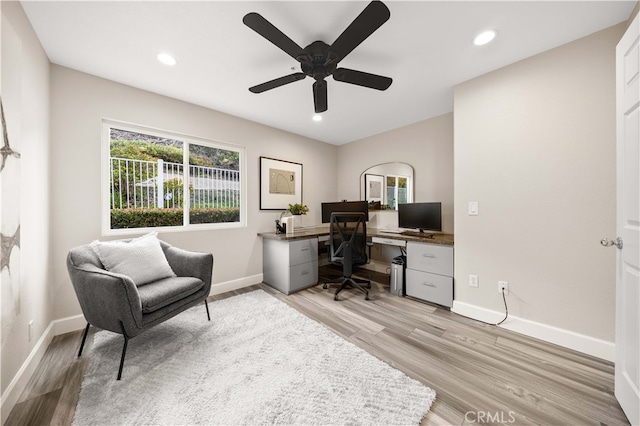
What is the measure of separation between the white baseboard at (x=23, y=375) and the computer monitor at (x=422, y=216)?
3634 mm

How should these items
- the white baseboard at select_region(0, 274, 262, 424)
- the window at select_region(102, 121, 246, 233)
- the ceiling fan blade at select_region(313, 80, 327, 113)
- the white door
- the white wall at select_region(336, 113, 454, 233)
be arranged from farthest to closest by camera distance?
1. the white wall at select_region(336, 113, 454, 233)
2. the window at select_region(102, 121, 246, 233)
3. the ceiling fan blade at select_region(313, 80, 327, 113)
4. the white baseboard at select_region(0, 274, 262, 424)
5. the white door

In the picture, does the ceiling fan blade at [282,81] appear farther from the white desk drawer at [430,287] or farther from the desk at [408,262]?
the white desk drawer at [430,287]

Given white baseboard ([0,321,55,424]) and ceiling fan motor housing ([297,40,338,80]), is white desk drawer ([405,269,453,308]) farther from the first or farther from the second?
white baseboard ([0,321,55,424])

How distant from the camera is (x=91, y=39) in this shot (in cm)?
174

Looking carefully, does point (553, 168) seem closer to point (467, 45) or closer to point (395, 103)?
point (467, 45)

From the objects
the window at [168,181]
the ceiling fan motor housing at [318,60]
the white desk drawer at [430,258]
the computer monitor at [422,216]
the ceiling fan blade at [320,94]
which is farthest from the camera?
the computer monitor at [422,216]

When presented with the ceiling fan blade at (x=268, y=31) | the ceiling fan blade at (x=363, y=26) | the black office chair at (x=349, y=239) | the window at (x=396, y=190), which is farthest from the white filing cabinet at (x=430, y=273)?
the ceiling fan blade at (x=268, y=31)

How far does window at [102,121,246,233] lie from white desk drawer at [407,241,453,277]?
7.85 feet

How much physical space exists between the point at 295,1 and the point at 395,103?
71.5 inches

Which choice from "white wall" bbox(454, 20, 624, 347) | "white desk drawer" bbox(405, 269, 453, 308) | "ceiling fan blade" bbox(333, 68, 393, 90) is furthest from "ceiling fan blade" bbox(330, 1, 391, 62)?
"white desk drawer" bbox(405, 269, 453, 308)

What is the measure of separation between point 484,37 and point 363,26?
3.71 ft

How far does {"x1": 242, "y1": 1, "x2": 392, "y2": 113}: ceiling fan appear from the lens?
125 cm

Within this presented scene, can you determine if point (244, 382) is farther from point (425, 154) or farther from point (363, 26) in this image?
point (425, 154)

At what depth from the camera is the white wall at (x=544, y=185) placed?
5.61 ft
